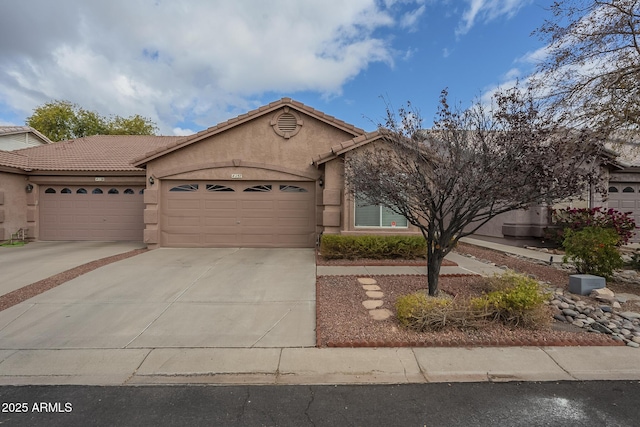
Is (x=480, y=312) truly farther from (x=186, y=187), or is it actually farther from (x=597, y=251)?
(x=186, y=187)

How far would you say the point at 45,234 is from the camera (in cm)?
1380

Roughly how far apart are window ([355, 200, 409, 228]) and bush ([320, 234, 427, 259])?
831 mm

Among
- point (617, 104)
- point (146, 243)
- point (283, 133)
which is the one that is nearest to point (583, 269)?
point (617, 104)

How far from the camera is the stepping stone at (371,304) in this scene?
5.66 m

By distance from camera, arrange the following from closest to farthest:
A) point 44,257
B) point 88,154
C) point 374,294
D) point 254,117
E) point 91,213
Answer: point 374,294 < point 44,257 < point 254,117 < point 91,213 < point 88,154

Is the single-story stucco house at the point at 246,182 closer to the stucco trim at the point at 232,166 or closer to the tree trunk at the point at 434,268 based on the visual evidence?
the stucco trim at the point at 232,166

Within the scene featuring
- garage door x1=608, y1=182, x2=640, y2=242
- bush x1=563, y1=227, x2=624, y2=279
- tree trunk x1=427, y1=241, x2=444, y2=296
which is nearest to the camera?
tree trunk x1=427, y1=241, x2=444, y2=296

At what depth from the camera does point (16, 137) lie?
72.7ft

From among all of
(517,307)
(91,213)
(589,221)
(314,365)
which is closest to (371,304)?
(314,365)

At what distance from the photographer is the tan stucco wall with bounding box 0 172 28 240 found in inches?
500

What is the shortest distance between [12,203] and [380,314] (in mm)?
15619

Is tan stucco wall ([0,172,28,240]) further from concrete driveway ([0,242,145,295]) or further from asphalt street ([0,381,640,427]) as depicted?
asphalt street ([0,381,640,427])

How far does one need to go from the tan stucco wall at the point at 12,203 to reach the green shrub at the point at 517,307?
16.8 m

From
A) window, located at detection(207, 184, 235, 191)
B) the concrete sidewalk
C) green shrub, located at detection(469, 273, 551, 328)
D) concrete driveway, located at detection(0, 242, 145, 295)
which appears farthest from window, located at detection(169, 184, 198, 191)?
green shrub, located at detection(469, 273, 551, 328)
